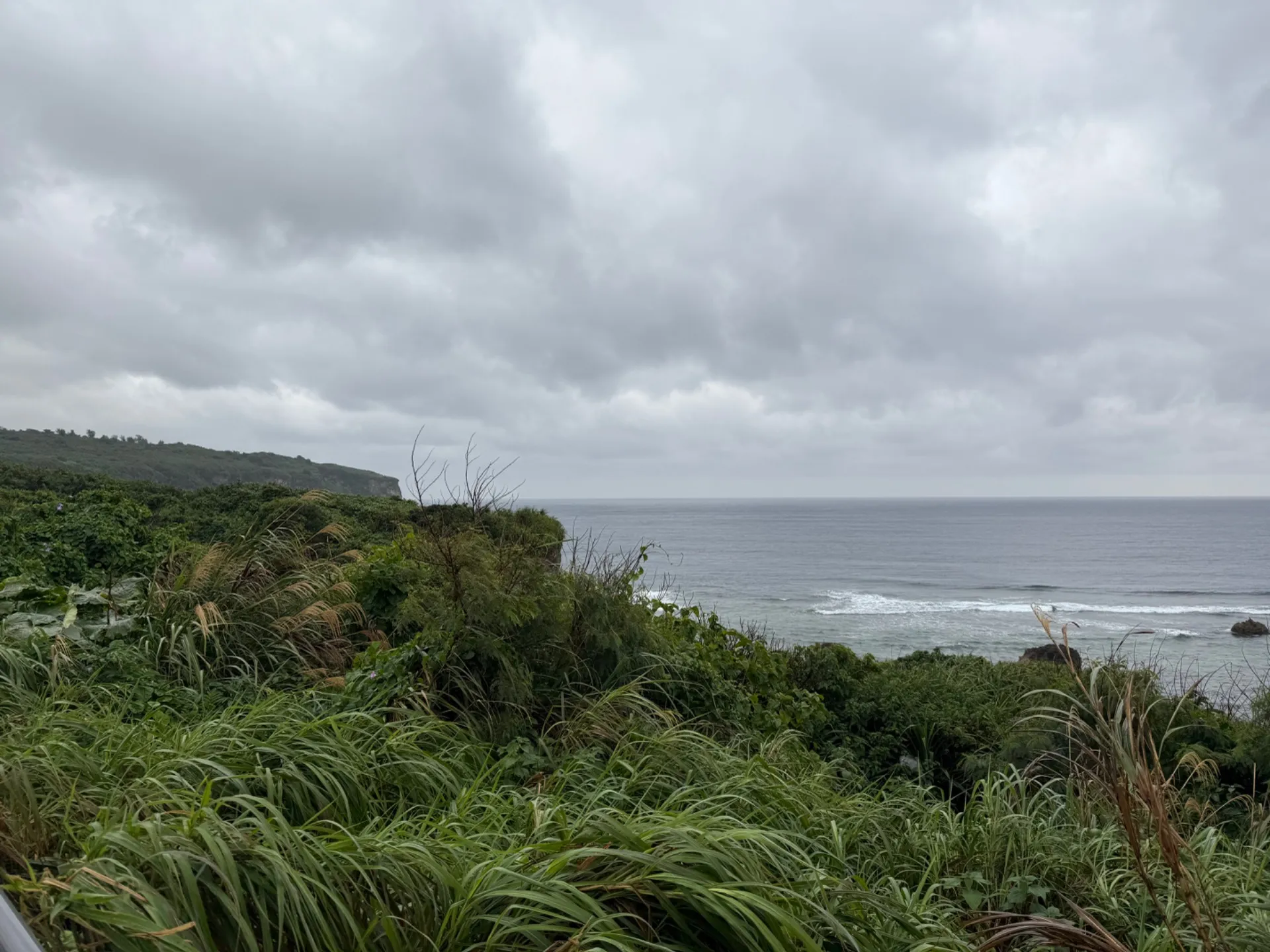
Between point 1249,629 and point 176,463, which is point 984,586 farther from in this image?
point 176,463

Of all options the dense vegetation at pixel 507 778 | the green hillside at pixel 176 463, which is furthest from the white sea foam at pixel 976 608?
the dense vegetation at pixel 507 778

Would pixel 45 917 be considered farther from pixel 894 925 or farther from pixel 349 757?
pixel 894 925

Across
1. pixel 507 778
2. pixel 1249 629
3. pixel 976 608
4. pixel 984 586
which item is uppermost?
pixel 507 778

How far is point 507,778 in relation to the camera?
14.0 ft

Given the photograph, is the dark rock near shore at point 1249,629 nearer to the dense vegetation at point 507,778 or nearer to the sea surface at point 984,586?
the sea surface at point 984,586

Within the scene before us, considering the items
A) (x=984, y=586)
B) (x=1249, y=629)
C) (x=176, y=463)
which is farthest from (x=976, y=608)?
(x=176, y=463)

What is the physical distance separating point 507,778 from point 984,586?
55.1 metres

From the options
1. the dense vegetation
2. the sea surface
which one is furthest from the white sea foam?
the dense vegetation

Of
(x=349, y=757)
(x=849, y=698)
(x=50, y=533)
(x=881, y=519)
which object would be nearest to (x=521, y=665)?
(x=349, y=757)

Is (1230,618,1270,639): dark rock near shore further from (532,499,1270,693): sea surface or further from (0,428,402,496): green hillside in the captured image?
(0,428,402,496): green hillside

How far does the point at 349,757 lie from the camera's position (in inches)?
A: 145

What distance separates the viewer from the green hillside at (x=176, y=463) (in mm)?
35344

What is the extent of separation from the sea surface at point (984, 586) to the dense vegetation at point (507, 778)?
1.11 metres

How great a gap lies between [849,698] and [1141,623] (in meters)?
34.4
